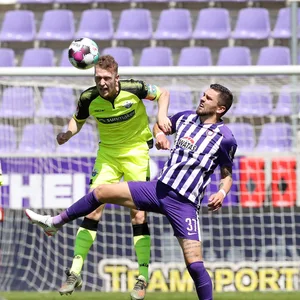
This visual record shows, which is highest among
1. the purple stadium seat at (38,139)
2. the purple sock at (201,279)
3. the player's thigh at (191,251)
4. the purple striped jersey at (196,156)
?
the purple stadium seat at (38,139)

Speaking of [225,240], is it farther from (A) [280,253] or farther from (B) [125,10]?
(B) [125,10]

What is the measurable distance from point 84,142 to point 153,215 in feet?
4.55

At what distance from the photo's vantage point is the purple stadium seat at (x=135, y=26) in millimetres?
13242

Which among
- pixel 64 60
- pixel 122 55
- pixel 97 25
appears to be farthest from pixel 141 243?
pixel 97 25

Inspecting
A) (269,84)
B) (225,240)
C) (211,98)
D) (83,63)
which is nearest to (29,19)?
(269,84)

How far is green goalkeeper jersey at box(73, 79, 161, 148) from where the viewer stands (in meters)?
6.66

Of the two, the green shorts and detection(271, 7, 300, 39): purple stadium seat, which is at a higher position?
detection(271, 7, 300, 39): purple stadium seat

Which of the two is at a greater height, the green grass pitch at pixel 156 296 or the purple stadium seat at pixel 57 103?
the purple stadium seat at pixel 57 103

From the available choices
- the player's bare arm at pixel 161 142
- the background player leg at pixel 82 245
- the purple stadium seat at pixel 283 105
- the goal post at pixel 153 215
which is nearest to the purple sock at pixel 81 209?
the background player leg at pixel 82 245

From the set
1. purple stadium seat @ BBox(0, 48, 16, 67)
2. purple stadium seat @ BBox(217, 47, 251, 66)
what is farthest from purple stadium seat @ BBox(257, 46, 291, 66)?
purple stadium seat @ BBox(0, 48, 16, 67)

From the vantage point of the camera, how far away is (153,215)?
10016 millimetres

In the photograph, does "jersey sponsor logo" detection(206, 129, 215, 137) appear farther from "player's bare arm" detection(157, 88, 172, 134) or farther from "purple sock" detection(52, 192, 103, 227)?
"purple sock" detection(52, 192, 103, 227)

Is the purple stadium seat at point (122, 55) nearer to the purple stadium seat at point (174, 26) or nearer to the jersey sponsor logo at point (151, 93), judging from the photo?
the purple stadium seat at point (174, 26)

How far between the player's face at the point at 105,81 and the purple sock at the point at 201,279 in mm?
1473
